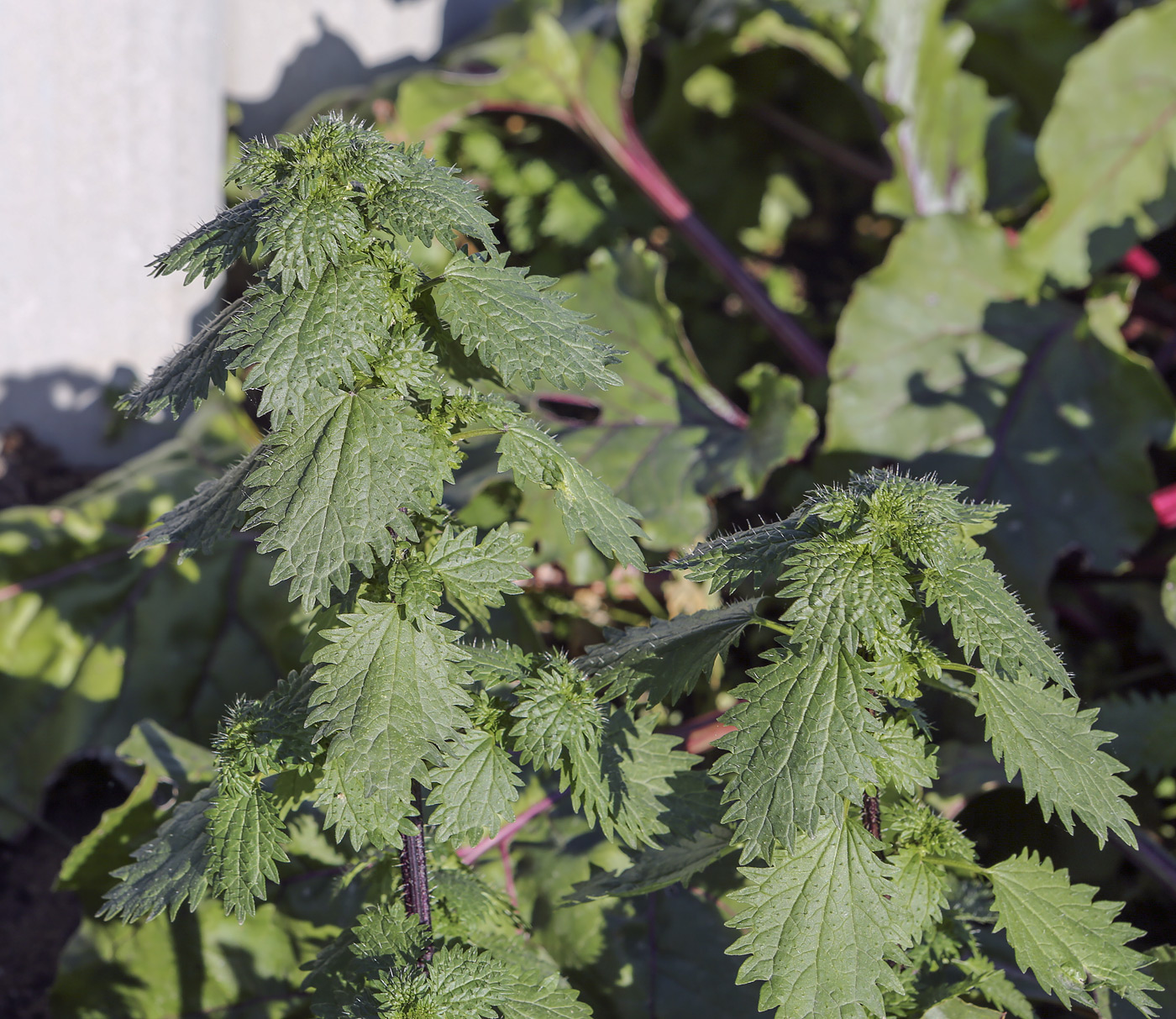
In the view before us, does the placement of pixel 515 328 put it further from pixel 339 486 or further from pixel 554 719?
pixel 554 719

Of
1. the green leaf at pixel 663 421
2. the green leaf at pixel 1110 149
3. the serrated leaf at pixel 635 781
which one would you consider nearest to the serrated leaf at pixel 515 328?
the serrated leaf at pixel 635 781

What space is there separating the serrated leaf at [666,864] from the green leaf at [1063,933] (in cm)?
35

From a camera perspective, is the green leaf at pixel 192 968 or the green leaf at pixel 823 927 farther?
the green leaf at pixel 192 968

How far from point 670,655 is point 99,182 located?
2217 mm

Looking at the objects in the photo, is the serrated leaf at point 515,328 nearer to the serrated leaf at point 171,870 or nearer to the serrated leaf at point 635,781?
the serrated leaf at point 635,781

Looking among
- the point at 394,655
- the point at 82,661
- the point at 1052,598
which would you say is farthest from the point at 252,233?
the point at 1052,598

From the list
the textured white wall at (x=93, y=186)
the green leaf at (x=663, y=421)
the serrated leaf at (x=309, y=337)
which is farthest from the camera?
the textured white wall at (x=93, y=186)

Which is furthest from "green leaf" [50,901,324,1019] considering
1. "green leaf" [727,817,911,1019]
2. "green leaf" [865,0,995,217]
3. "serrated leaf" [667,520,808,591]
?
"green leaf" [865,0,995,217]

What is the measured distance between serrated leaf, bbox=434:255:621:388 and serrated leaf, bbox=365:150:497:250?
0.04 metres

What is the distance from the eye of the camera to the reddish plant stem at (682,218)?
2693 millimetres

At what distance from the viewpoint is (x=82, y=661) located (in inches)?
87.3

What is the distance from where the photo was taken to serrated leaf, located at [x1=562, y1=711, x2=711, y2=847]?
118cm

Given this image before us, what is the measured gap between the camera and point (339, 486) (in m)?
1.03

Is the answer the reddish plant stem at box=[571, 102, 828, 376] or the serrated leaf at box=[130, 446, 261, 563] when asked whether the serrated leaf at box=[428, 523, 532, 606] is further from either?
the reddish plant stem at box=[571, 102, 828, 376]
